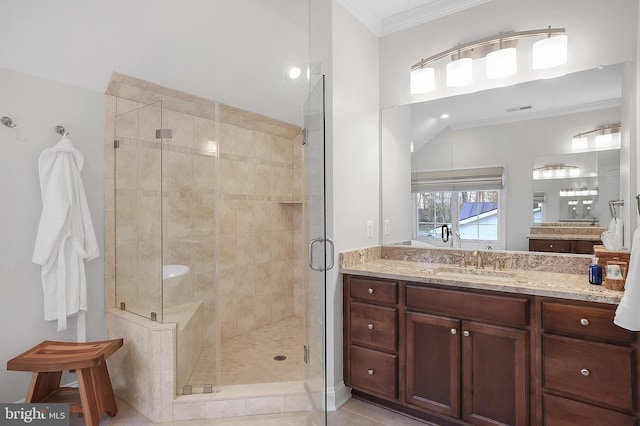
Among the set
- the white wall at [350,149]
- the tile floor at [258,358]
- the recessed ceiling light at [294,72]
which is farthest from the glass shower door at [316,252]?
the recessed ceiling light at [294,72]

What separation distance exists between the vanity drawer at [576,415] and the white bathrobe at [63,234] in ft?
9.06

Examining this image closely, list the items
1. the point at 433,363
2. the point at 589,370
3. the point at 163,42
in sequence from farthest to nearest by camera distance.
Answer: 1. the point at 163,42
2. the point at 433,363
3. the point at 589,370

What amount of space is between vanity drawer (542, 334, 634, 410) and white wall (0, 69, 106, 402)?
2905 millimetres

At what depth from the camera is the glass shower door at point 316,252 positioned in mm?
1785

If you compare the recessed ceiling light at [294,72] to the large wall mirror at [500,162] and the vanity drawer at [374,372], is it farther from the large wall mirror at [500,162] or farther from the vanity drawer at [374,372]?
the vanity drawer at [374,372]

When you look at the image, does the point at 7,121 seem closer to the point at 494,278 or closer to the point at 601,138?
the point at 494,278

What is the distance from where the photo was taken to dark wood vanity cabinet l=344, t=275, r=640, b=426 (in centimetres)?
150

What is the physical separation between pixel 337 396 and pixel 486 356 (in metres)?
0.98

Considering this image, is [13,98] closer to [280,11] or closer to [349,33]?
[280,11]

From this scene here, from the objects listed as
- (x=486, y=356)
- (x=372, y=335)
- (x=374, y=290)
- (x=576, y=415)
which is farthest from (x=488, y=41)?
(x=576, y=415)

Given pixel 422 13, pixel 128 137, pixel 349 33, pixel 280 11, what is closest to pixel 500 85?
pixel 422 13

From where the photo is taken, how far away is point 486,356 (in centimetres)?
178

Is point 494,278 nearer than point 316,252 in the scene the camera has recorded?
Yes

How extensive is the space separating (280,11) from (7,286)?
2.51 m
